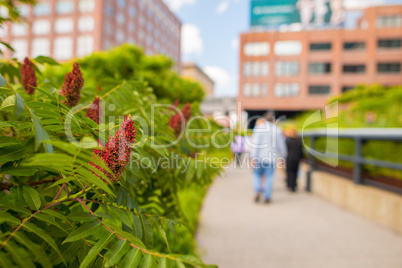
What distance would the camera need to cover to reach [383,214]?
5.18 metres

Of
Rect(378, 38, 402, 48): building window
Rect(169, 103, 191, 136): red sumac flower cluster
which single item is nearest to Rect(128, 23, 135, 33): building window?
Rect(378, 38, 402, 48): building window

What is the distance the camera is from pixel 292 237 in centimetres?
468

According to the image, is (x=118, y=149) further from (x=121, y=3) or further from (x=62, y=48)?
(x=121, y=3)

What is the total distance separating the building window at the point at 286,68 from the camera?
48781 millimetres

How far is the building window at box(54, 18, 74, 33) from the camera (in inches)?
2170

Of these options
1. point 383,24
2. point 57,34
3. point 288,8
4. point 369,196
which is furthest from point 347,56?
point 57,34

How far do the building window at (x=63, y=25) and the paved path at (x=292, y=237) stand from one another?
58.5 metres

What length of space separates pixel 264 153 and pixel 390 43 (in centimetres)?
5192

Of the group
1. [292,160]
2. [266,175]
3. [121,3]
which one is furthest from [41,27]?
[266,175]

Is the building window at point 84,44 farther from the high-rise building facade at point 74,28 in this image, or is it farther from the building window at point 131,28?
the building window at point 131,28

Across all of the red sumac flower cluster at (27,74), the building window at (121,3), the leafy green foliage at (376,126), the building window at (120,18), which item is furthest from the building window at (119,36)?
the red sumac flower cluster at (27,74)

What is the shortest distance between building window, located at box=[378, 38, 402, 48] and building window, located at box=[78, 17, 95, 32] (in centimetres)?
4937

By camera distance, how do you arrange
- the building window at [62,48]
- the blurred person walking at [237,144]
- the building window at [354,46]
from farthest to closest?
the building window at [62,48], the building window at [354,46], the blurred person walking at [237,144]

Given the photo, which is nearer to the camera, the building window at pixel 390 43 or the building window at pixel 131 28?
the building window at pixel 390 43
